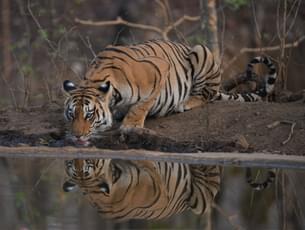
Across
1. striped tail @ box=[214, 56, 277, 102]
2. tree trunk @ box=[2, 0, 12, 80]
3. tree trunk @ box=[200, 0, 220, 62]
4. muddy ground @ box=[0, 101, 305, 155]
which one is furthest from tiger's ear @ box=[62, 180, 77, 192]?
tree trunk @ box=[2, 0, 12, 80]

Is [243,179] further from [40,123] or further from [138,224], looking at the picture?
[40,123]

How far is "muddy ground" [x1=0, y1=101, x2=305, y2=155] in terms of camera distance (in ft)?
30.8

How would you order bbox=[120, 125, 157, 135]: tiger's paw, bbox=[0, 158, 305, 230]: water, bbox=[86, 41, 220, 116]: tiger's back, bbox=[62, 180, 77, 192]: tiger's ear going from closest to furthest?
1. bbox=[0, 158, 305, 230]: water
2. bbox=[62, 180, 77, 192]: tiger's ear
3. bbox=[120, 125, 157, 135]: tiger's paw
4. bbox=[86, 41, 220, 116]: tiger's back

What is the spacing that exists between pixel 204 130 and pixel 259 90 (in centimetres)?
214

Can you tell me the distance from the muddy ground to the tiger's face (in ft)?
0.46

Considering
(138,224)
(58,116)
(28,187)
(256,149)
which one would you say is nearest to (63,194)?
(28,187)

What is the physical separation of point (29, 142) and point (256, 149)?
7.52ft

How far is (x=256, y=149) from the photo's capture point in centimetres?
932

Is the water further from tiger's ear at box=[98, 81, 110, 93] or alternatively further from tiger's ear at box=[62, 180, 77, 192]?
tiger's ear at box=[98, 81, 110, 93]

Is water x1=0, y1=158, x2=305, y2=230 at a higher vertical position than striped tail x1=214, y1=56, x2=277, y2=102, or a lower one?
lower

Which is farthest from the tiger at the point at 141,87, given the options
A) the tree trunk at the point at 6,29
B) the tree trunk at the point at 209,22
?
the tree trunk at the point at 6,29

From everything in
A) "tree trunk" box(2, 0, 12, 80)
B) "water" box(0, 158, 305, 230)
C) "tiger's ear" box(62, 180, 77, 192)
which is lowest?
"water" box(0, 158, 305, 230)

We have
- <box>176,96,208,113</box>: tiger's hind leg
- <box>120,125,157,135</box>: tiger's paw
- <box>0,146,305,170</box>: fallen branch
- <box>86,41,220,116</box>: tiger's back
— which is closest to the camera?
<box>0,146,305,170</box>: fallen branch

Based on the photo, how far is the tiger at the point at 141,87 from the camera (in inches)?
380
